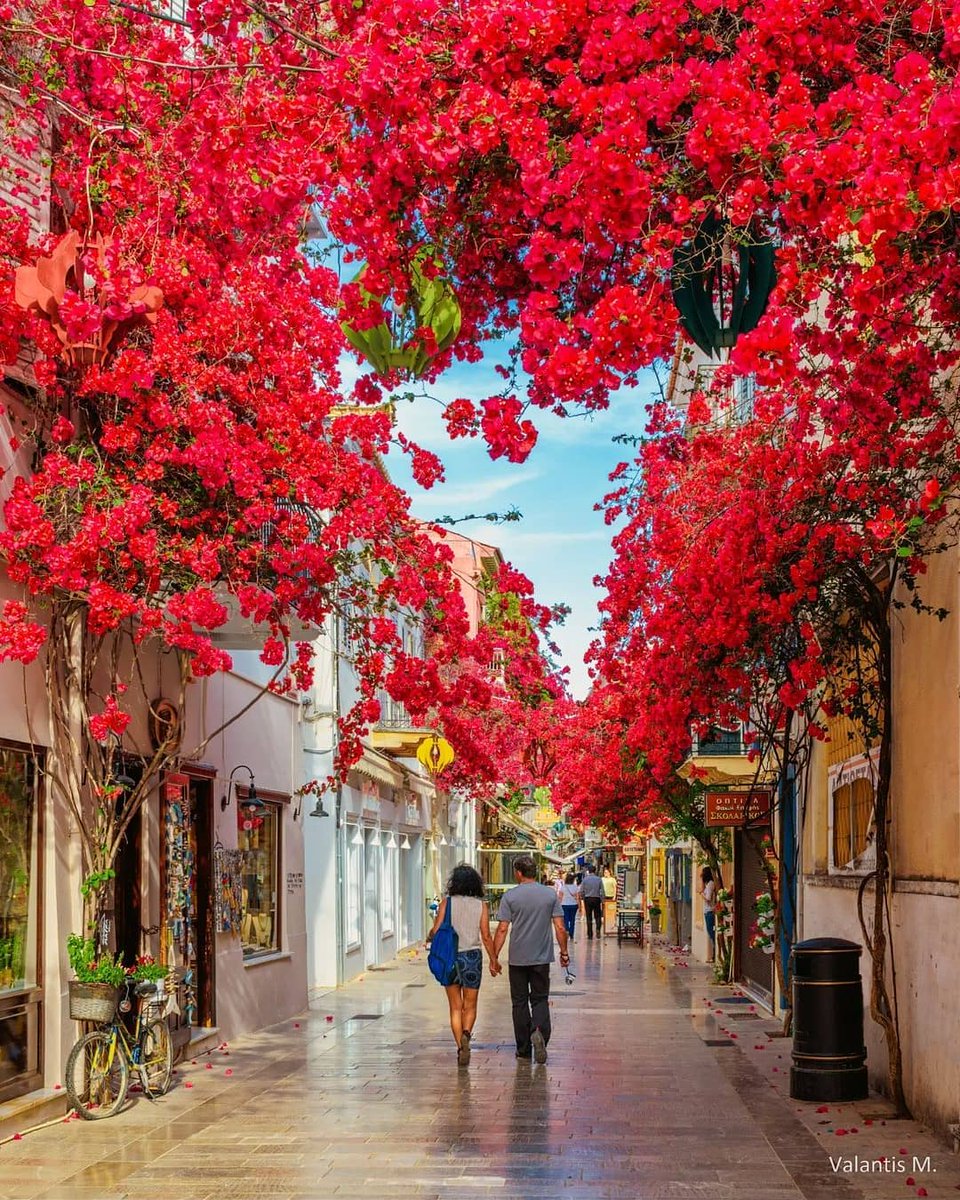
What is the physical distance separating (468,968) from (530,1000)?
1.04m

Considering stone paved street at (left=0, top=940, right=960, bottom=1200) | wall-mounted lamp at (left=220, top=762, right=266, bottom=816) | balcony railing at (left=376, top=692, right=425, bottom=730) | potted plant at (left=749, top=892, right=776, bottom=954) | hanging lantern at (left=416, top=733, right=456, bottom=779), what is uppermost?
balcony railing at (left=376, top=692, right=425, bottom=730)

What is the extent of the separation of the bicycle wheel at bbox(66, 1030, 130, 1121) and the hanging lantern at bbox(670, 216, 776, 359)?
7258 millimetres

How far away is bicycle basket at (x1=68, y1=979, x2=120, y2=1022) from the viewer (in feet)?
37.3

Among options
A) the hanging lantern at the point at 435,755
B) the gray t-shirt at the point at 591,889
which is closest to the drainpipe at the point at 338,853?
the hanging lantern at the point at 435,755

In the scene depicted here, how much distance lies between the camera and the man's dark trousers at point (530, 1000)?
14148mm

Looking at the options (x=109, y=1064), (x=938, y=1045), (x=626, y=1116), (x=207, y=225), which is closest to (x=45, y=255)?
(x=207, y=225)

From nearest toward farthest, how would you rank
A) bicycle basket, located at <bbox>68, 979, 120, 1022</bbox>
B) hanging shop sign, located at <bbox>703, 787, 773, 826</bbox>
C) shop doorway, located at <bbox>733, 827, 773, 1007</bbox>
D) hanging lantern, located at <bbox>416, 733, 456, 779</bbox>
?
bicycle basket, located at <bbox>68, 979, 120, 1022</bbox> < hanging shop sign, located at <bbox>703, 787, 773, 826</bbox> < shop doorway, located at <bbox>733, 827, 773, 1007</bbox> < hanging lantern, located at <bbox>416, 733, 456, 779</bbox>

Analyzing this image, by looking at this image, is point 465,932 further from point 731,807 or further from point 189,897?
point 731,807

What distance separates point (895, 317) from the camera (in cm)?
744

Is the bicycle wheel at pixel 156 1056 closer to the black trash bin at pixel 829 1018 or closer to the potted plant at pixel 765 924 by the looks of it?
the black trash bin at pixel 829 1018

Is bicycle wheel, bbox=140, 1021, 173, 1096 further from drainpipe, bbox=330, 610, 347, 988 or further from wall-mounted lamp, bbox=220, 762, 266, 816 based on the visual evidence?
drainpipe, bbox=330, 610, 347, 988

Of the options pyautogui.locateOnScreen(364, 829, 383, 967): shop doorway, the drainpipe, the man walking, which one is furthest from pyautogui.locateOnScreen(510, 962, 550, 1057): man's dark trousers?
pyautogui.locateOnScreen(364, 829, 383, 967): shop doorway

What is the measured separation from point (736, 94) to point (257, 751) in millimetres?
14005

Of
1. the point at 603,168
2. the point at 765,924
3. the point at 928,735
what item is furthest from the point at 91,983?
the point at 765,924
